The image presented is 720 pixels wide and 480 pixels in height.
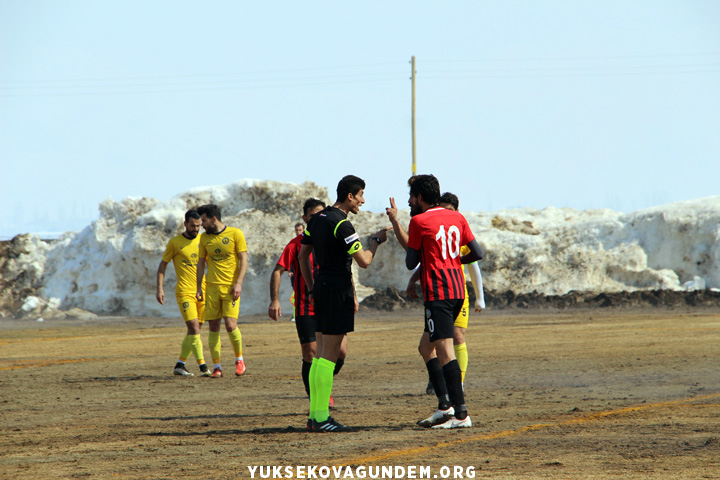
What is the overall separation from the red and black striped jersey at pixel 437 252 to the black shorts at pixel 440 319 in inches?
2.1

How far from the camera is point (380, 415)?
823 centimetres

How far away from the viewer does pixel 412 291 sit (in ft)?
26.2

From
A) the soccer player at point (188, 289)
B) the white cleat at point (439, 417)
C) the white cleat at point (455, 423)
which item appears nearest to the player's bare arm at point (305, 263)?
the white cleat at point (439, 417)

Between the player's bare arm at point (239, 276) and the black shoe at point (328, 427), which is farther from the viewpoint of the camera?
the player's bare arm at point (239, 276)

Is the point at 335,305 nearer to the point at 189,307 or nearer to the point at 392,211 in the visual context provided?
the point at 392,211

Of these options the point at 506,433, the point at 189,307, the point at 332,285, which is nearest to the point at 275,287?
the point at 332,285

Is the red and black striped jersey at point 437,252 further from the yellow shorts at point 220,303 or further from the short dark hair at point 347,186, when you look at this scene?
the yellow shorts at point 220,303

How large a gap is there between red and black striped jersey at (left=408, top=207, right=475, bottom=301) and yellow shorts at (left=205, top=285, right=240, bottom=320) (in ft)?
17.5

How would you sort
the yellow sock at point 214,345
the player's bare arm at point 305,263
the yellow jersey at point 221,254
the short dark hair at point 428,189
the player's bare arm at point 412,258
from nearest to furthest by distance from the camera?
the player's bare arm at point 412,258 → the short dark hair at point 428,189 → the player's bare arm at point 305,263 → the yellow jersey at point 221,254 → the yellow sock at point 214,345

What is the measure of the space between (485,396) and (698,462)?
3896 mm

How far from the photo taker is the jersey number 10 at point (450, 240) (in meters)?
7.20

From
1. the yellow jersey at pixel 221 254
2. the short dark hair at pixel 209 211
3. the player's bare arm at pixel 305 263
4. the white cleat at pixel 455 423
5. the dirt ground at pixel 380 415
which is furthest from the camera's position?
the yellow jersey at pixel 221 254

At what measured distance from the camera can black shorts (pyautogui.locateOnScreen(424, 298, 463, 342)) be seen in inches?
280

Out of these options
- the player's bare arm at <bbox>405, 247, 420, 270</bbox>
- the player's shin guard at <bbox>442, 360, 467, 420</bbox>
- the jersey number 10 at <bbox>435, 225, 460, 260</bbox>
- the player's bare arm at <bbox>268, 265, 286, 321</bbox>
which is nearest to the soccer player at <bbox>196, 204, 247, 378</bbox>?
the player's bare arm at <bbox>268, 265, 286, 321</bbox>
